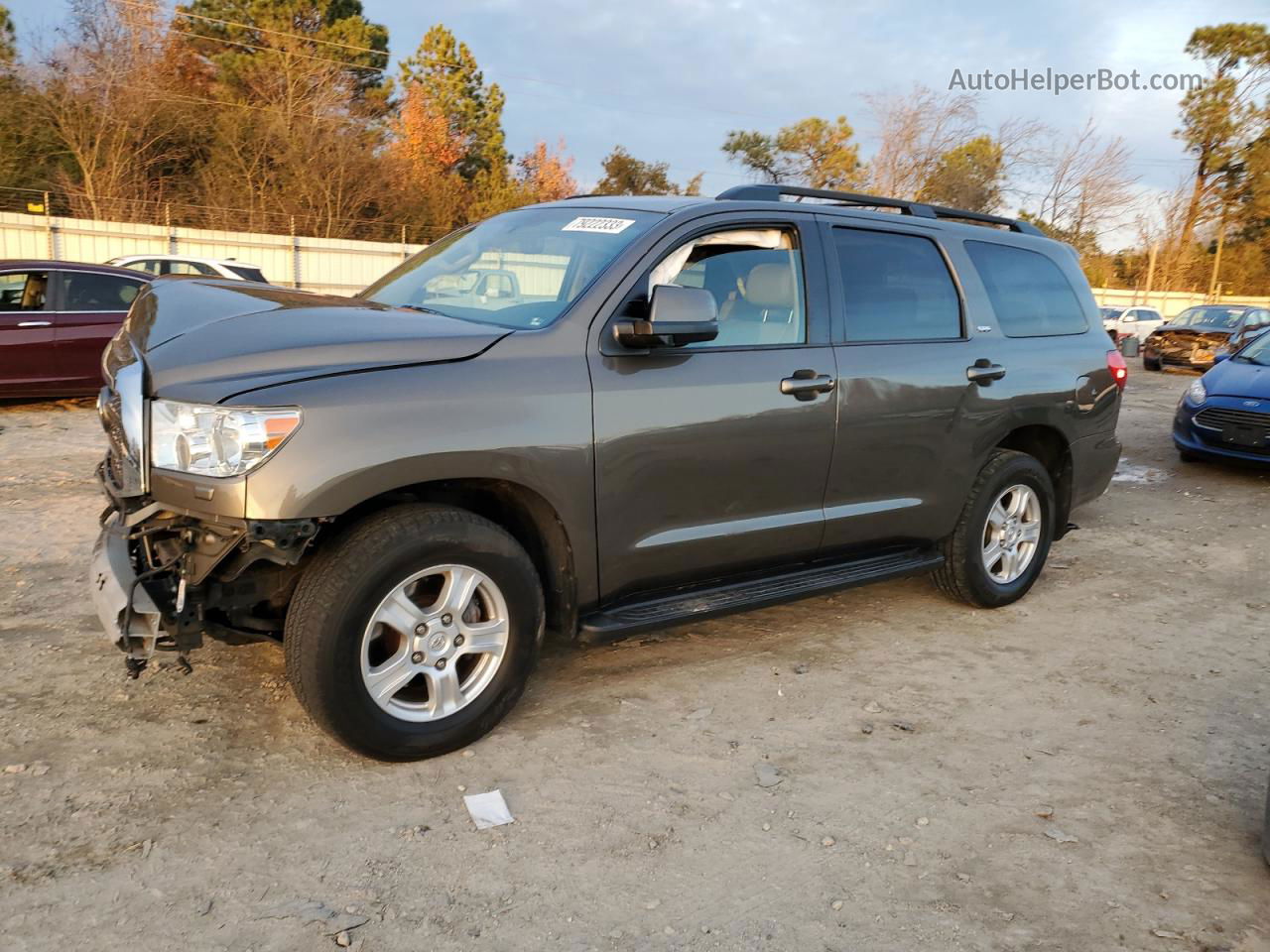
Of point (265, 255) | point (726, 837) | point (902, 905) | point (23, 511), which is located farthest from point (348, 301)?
point (265, 255)

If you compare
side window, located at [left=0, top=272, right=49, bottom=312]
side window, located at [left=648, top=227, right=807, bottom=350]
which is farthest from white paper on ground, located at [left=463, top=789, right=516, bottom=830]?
side window, located at [left=0, top=272, right=49, bottom=312]

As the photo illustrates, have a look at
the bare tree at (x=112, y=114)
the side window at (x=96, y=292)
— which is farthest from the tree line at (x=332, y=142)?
the side window at (x=96, y=292)

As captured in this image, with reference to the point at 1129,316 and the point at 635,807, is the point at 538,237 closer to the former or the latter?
the point at 635,807

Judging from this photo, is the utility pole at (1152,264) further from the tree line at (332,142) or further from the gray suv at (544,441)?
the gray suv at (544,441)

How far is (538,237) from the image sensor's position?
4.09m

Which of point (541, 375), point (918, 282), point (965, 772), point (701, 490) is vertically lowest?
point (965, 772)

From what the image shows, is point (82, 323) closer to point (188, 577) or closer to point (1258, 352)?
point (188, 577)

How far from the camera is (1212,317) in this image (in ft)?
66.8

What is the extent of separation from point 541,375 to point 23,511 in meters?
4.38

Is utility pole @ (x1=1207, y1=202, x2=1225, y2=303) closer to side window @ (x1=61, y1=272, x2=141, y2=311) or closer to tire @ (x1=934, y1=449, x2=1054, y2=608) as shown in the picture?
tire @ (x1=934, y1=449, x2=1054, y2=608)

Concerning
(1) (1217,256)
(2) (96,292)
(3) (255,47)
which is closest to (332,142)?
(3) (255,47)

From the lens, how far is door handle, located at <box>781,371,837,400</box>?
13.1 feet

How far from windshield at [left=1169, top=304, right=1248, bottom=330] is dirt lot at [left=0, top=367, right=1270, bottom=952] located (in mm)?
17609

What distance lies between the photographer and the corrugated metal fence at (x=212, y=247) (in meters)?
21.3
